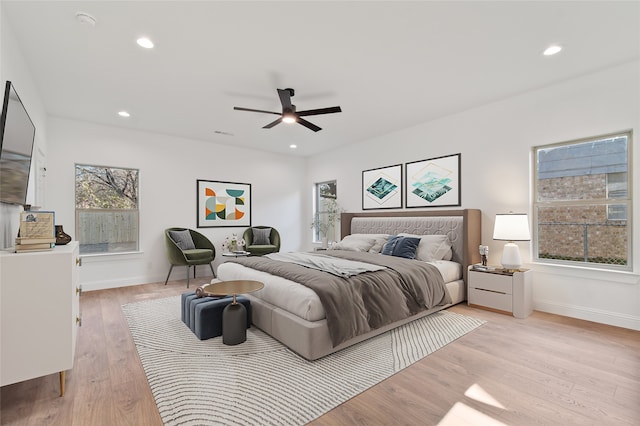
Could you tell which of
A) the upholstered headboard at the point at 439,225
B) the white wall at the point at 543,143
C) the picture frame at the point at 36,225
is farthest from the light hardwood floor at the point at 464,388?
the upholstered headboard at the point at 439,225

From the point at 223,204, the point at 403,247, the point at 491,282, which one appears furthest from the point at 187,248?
the point at 491,282

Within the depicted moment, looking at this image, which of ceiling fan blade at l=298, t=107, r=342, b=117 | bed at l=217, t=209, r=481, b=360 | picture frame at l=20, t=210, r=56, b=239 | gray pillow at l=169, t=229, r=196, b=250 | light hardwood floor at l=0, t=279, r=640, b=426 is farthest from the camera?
gray pillow at l=169, t=229, r=196, b=250

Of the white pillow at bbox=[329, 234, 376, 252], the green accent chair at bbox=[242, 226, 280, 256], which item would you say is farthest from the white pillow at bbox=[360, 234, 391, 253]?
the green accent chair at bbox=[242, 226, 280, 256]

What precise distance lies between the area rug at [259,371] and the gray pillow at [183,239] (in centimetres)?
228

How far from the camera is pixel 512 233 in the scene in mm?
3537

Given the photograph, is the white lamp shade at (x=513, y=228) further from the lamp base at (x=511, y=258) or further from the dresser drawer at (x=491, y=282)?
the dresser drawer at (x=491, y=282)

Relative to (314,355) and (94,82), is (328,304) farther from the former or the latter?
(94,82)

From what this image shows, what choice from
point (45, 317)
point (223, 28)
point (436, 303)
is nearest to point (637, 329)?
point (436, 303)

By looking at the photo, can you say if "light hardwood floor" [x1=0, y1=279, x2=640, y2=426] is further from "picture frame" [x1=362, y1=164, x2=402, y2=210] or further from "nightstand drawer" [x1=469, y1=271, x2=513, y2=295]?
"picture frame" [x1=362, y1=164, x2=402, y2=210]

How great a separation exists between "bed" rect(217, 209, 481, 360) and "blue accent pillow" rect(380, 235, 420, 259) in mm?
123

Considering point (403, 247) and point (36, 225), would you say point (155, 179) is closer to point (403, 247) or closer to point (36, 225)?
point (36, 225)

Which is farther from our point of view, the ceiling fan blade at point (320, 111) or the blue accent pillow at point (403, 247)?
the blue accent pillow at point (403, 247)

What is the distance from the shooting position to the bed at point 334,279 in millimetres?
2455

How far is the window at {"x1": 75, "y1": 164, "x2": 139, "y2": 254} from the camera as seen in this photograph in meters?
4.88
